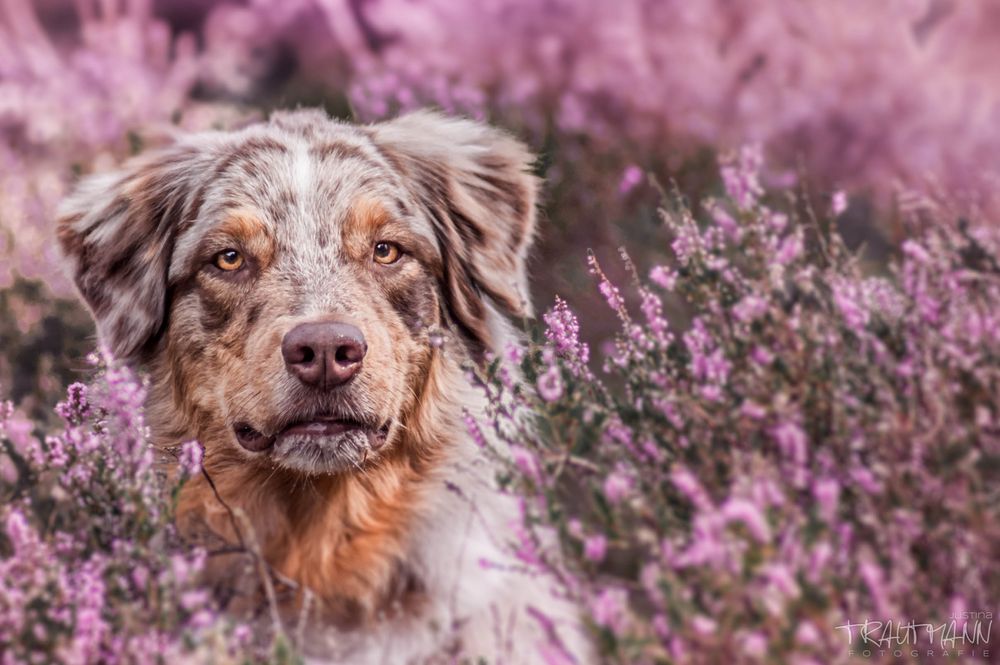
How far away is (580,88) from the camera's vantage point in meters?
5.11

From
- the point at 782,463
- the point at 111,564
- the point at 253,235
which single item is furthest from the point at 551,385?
the point at 111,564

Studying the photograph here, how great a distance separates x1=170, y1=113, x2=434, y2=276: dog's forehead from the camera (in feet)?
12.0

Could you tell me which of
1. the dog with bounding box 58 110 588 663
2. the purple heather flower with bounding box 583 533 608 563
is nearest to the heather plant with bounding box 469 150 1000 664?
the purple heather flower with bounding box 583 533 608 563

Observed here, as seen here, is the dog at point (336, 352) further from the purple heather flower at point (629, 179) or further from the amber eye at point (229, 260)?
the purple heather flower at point (629, 179)

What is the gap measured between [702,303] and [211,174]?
1746 millimetres

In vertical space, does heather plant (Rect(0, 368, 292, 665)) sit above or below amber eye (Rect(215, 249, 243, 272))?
below

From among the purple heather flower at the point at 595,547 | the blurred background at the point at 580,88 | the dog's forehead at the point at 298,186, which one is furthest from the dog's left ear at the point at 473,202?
the purple heather flower at the point at 595,547

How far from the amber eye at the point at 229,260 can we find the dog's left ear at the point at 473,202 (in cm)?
67

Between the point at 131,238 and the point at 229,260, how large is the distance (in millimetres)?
507

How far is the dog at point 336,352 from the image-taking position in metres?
3.35

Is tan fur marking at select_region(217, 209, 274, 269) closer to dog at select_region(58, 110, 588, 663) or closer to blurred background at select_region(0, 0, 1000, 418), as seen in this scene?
dog at select_region(58, 110, 588, 663)

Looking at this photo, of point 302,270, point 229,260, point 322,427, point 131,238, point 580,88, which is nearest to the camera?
point 322,427

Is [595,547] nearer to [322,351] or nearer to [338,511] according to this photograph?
[322,351]

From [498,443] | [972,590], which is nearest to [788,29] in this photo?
[498,443]
